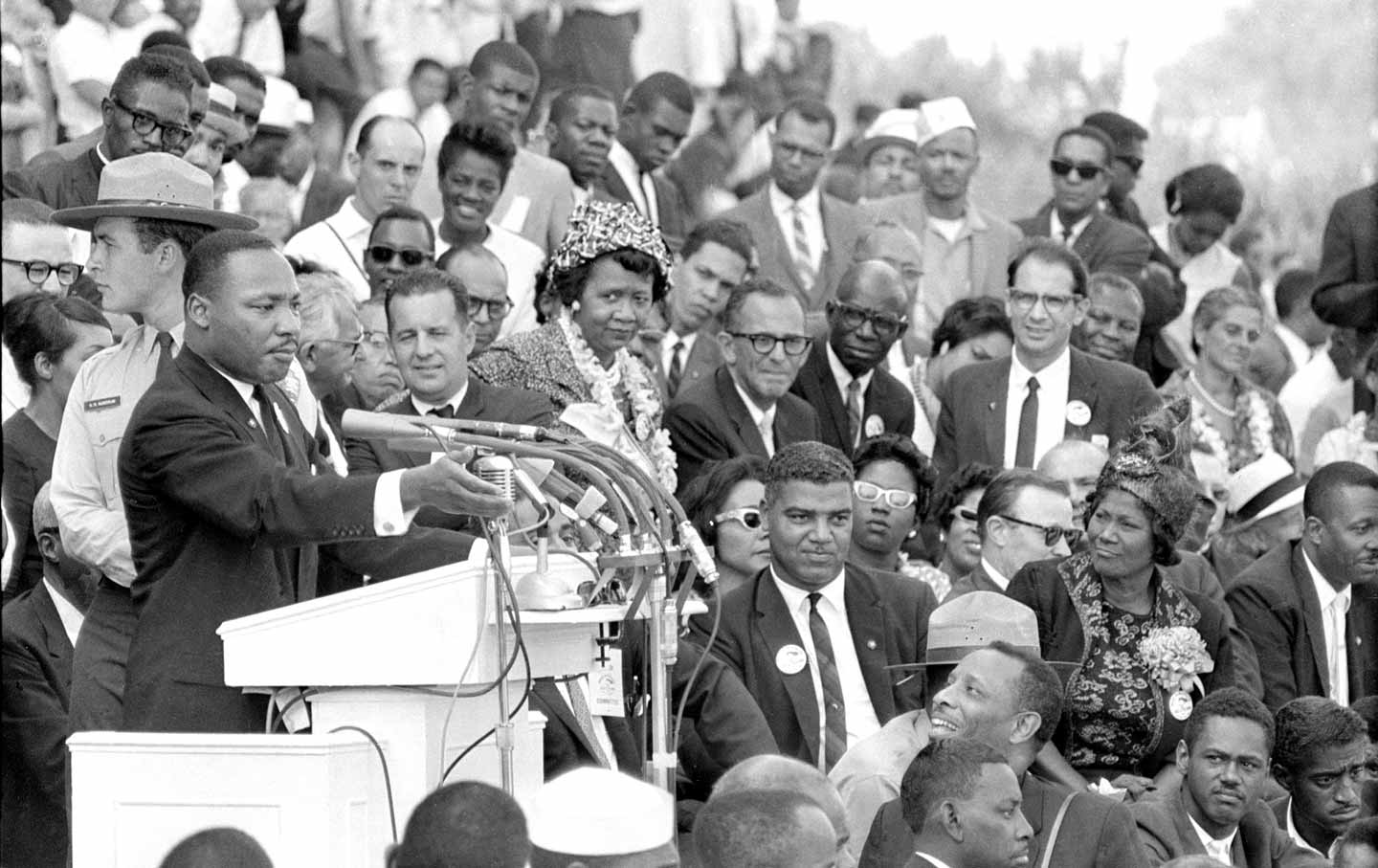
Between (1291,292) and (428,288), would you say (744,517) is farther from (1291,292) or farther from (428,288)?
(1291,292)

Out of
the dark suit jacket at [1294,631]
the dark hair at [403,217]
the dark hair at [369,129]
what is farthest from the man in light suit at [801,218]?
the dark suit jacket at [1294,631]

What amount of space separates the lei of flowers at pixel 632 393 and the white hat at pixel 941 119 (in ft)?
10.8

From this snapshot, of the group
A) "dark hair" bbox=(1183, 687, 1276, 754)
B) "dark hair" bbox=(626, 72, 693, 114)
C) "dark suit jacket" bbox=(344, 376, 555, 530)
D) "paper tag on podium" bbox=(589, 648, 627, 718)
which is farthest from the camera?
"dark hair" bbox=(626, 72, 693, 114)

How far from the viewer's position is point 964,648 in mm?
6496

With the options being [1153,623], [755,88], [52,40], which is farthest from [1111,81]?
[1153,623]

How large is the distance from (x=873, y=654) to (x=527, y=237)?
11.6 ft

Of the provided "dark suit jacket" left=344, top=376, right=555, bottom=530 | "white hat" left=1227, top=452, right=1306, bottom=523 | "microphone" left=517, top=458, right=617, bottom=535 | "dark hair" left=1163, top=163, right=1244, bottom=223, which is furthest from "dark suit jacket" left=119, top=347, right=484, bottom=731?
"dark hair" left=1163, top=163, right=1244, bottom=223

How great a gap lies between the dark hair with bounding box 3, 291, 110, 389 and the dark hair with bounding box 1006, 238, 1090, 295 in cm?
349

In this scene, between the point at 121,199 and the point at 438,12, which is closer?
the point at 121,199

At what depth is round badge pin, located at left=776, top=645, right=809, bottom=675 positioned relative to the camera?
686cm

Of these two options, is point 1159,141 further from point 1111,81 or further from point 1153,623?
point 1153,623

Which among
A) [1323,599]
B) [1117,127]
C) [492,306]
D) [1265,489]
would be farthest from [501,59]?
[1323,599]

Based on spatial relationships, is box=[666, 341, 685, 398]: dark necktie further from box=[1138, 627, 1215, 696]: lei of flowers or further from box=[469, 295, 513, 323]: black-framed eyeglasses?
box=[1138, 627, 1215, 696]: lei of flowers

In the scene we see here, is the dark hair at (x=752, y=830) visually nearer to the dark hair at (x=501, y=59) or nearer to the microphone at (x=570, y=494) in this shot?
the microphone at (x=570, y=494)
